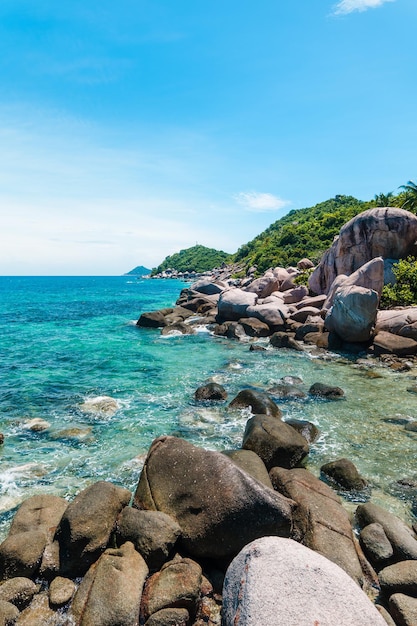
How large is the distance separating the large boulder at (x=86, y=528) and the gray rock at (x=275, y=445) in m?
3.90

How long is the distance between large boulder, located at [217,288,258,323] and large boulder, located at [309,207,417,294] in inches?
315

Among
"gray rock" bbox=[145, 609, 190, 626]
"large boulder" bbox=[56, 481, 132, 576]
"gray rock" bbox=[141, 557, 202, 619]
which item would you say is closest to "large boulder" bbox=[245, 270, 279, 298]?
"large boulder" bbox=[56, 481, 132, 576]

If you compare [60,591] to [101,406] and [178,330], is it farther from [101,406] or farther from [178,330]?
[178,330]

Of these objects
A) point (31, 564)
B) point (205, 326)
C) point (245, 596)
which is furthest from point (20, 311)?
point (245, 596)

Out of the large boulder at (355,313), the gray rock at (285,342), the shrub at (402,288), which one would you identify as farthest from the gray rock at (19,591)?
the shrub at (402,288)

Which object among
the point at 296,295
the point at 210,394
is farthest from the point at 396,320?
the point at 210,394

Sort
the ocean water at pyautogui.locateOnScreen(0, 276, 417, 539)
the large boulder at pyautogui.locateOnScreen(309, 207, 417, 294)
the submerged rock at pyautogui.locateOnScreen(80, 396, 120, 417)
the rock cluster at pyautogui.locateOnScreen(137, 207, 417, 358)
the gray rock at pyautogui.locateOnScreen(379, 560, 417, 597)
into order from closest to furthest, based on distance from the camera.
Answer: the gray rock at pyautogui.locateOnScreen(379, 560, 417, 597), the ocean water at pyautogui.locateOnScreen(0, 276, 417, 539), the submerged rock at pyautogui.locateOnScreen(80, 396, 120, 417), the rock cluster at pyautogui.locateOnScreen(137, 207, 417, 358), the large boulder at pyautogui.locateOnScreen(309, 207, 417, 294)

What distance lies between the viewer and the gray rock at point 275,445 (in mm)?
9664

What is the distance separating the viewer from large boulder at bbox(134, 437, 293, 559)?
21.2 feet

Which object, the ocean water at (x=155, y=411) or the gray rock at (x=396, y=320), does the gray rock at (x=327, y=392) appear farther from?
the gray rock at (x=396, y=320)

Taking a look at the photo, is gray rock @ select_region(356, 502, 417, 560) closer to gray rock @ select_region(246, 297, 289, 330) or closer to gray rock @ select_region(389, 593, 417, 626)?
gray rock @ select_region(389, 593, 417, 626)

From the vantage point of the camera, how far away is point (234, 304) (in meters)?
31.9

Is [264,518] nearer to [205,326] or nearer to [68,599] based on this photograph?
[68,599]

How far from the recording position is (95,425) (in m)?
13.1
